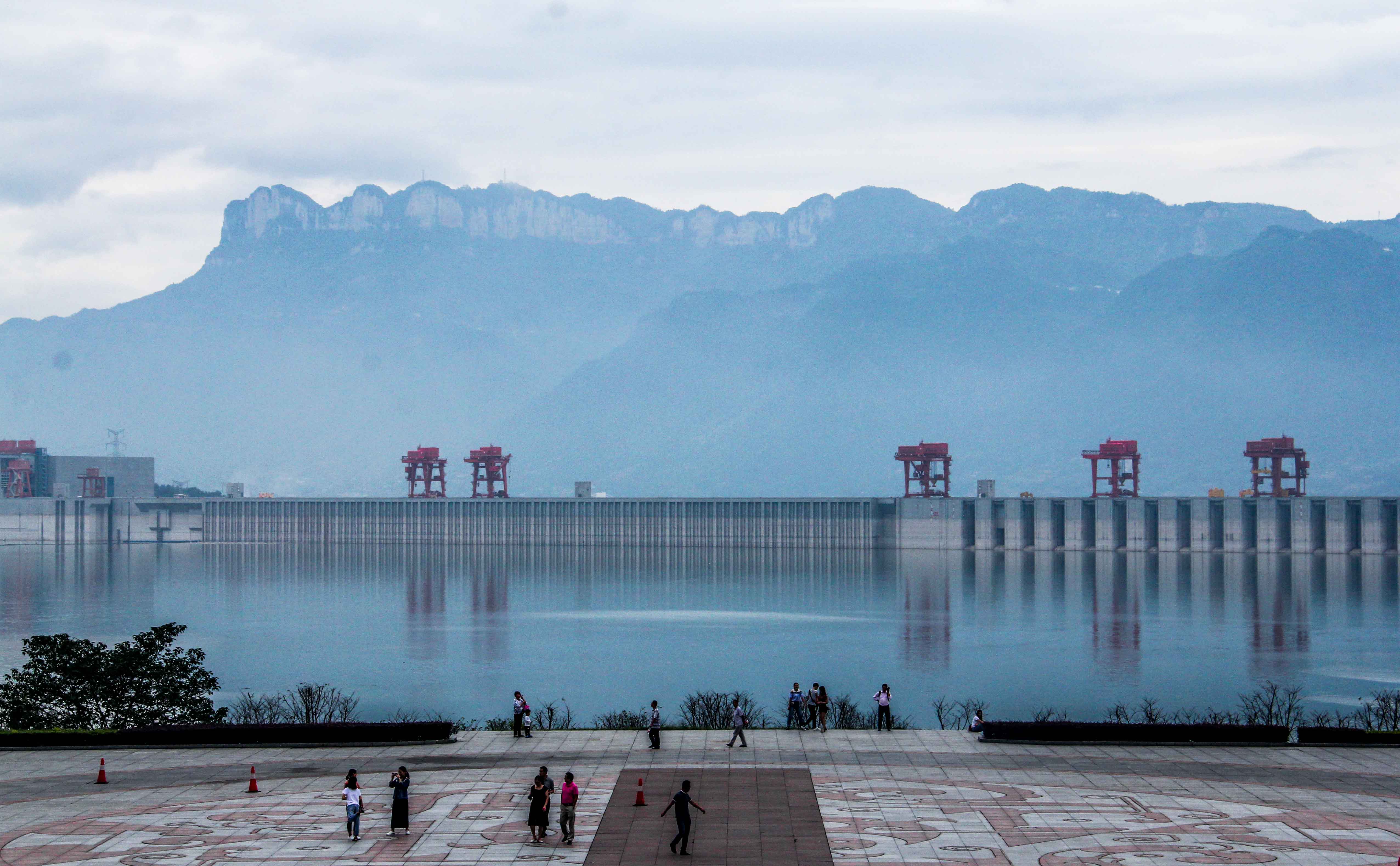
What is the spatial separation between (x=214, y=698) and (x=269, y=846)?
3417 centimetres

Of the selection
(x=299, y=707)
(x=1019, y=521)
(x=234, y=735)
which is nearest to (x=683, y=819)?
(x=234, y=735)

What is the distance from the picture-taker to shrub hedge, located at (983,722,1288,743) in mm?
38031

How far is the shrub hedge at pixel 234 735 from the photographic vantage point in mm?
38250

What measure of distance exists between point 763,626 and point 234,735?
181 feet

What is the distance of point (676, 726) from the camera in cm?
4322

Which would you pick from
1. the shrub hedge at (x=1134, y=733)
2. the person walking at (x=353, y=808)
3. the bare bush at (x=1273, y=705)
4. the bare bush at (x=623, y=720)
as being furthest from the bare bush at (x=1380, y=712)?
the person walking at (x=353, y=808)

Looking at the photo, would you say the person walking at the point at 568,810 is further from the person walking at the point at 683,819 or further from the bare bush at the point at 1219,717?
the bare bush at the point at 1219,717

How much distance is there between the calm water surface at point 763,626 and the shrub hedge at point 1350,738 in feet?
58.6

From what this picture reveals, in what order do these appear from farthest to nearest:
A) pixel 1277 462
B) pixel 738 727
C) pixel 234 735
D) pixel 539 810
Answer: pixel 1277 462, pixel 234 735, pixel 738 727, pixel 539 810

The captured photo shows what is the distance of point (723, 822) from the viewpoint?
29688mm

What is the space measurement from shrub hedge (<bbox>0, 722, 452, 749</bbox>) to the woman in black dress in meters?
11.3

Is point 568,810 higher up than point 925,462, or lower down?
lower down

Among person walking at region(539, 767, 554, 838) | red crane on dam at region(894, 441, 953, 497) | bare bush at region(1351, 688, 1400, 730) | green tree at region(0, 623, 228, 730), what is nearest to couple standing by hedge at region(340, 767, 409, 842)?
person walking at region(539, 767, 554, 838)

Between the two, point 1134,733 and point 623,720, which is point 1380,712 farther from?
point 623,720
